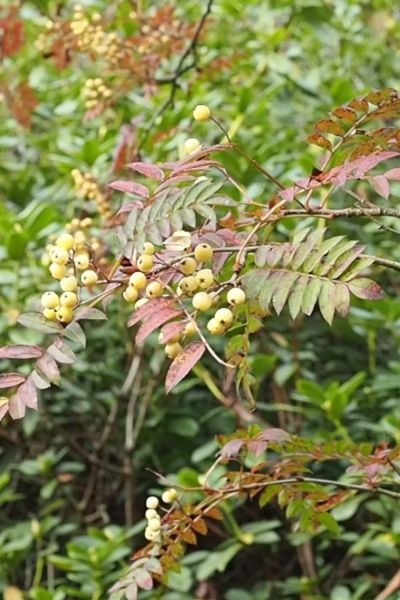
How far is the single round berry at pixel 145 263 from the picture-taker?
76 cm

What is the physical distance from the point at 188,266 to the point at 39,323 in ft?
0.44

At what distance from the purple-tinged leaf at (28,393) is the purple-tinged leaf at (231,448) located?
0.77ft

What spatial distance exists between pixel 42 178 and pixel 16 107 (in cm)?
27

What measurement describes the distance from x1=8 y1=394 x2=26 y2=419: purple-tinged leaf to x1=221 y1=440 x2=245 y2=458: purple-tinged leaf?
241 millimetres

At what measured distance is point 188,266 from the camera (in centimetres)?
77

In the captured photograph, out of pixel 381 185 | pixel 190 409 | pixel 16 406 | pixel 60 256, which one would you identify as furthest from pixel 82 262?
pixel 190 409

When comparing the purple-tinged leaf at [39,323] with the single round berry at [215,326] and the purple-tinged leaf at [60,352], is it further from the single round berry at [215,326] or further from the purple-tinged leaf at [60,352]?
the single round berry at [215,326]

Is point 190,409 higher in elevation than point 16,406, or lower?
lower

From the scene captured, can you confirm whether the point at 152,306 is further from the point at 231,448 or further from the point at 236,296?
the point at 231,448

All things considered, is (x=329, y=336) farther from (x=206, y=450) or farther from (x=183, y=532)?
(x=183, y=532)

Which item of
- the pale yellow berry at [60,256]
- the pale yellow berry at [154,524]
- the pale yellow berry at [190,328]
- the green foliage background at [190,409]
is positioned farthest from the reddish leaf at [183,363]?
the green foliage background at [190,409]

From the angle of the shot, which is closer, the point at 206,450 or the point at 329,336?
the point at 206,450

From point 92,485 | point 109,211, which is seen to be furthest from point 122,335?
point 109,211

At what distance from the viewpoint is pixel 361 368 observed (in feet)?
5.95
